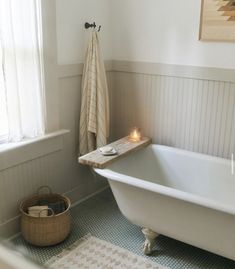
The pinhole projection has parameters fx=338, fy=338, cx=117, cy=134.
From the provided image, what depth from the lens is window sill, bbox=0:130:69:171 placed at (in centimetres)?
221

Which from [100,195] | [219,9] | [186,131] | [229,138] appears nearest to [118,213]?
[100,195]

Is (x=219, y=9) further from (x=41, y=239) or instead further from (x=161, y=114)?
(x=41, y=239)

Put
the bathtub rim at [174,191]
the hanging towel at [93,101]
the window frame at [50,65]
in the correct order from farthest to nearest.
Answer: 1. the hanging towel at [93,101]
2. the window frame at [50,65]
3. the bathtub rim at [174,191]

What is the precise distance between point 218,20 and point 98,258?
1.83 meters

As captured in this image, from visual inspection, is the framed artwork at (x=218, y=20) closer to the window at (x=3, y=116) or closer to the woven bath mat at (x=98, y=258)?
the window at (x=3, y=116)

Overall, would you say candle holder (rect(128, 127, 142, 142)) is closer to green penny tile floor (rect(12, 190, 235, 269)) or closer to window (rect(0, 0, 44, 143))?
green penny tile floor (rect(12, 190, 235, 269))

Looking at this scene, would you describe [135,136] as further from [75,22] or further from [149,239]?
[75,22]

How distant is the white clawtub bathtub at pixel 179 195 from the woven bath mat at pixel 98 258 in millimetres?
125

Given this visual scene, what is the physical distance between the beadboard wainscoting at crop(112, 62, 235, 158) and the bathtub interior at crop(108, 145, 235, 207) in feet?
0.61

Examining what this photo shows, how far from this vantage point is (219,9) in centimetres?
239

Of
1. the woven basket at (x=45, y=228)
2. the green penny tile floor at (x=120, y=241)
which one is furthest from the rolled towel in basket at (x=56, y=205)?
the green penny tile floor at (x=120, y=241)

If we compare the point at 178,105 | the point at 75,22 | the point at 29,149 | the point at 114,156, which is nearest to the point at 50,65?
the point at 75,22

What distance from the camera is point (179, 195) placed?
A: 1.91 metres

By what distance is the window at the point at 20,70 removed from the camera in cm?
211
